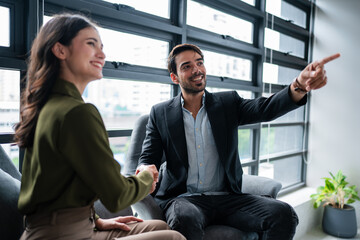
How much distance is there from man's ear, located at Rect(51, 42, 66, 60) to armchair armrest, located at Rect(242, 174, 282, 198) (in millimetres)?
1415

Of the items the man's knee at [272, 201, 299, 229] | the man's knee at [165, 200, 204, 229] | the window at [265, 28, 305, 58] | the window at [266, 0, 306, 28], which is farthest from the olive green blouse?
the window at [266, 0, 306, 28]

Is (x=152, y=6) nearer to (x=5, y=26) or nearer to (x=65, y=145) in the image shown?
(x=5, y=26)

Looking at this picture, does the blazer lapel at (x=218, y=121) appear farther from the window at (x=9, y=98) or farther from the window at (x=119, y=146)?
the window at (x=9, y=98)

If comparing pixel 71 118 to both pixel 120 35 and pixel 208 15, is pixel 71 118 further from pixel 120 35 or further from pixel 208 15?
pixel 208 15

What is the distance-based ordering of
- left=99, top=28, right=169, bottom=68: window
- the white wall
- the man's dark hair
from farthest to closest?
1. the white wall
2. left=99, top=28, right=169, bottom=68: window
3. the man's dark hair

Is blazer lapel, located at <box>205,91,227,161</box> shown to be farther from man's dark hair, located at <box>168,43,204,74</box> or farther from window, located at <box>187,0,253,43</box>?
window, located at <box>187,0,253,43</box>

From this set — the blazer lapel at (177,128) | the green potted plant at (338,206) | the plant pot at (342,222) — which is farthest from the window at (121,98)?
the plant pot at (342,222)

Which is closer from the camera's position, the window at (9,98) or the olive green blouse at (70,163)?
the olive green blouse at (70,163)

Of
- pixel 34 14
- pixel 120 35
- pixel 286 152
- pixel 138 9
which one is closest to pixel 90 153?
pixel 34 14

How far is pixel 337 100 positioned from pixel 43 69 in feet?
11.9

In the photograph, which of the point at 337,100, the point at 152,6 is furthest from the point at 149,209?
the point at 337,100

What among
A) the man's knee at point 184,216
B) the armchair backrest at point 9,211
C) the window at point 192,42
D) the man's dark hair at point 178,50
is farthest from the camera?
the man's dark hair at point 178,50

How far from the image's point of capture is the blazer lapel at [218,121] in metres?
1.73

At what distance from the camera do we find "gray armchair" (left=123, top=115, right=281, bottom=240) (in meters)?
1.50
